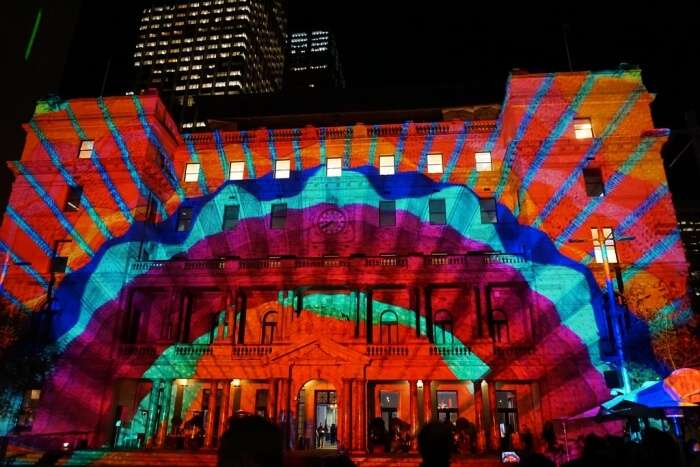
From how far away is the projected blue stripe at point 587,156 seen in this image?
3266 cm

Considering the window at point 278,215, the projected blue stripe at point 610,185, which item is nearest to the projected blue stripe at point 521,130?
the projected blue stripe at point 610,185

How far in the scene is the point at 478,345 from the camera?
2888 cm

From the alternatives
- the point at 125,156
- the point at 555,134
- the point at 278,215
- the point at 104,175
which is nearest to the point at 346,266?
the point at 278,215

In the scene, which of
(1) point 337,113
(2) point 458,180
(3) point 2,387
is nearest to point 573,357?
(2) point 458,180

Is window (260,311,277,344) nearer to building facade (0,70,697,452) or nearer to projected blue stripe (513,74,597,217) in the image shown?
building facade (0,70,697,452)

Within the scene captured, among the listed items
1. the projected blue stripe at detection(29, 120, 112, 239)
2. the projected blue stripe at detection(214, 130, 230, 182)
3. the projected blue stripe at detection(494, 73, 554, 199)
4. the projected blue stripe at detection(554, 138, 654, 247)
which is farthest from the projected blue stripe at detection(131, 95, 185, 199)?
the projected blue stripe at detection(554, 138, 654, 247)

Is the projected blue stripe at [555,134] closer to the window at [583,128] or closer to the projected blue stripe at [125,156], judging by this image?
the window at [583,128]

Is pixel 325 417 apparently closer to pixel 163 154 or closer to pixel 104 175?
pixel 163 154

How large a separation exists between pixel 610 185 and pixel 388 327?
1657 cm

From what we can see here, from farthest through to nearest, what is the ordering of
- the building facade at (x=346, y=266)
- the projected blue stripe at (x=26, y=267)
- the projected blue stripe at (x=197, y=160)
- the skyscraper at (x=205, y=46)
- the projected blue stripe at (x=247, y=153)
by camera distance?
the skyscraper at (x=205, y=46) → the projected blue stripe at (x=247, y=153) → the projected blue stripe at (x=197, y=160) → the projected blue stripe at (x=26, y=267) → the building facade at (x=346, y=266)

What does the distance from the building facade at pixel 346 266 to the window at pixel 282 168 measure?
0.23 meters

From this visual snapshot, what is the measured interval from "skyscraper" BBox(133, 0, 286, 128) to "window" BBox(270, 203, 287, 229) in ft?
326

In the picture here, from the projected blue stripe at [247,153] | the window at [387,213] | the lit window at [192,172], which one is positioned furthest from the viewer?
the lit window at [192,172]

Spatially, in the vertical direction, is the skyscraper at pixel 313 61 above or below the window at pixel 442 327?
above
